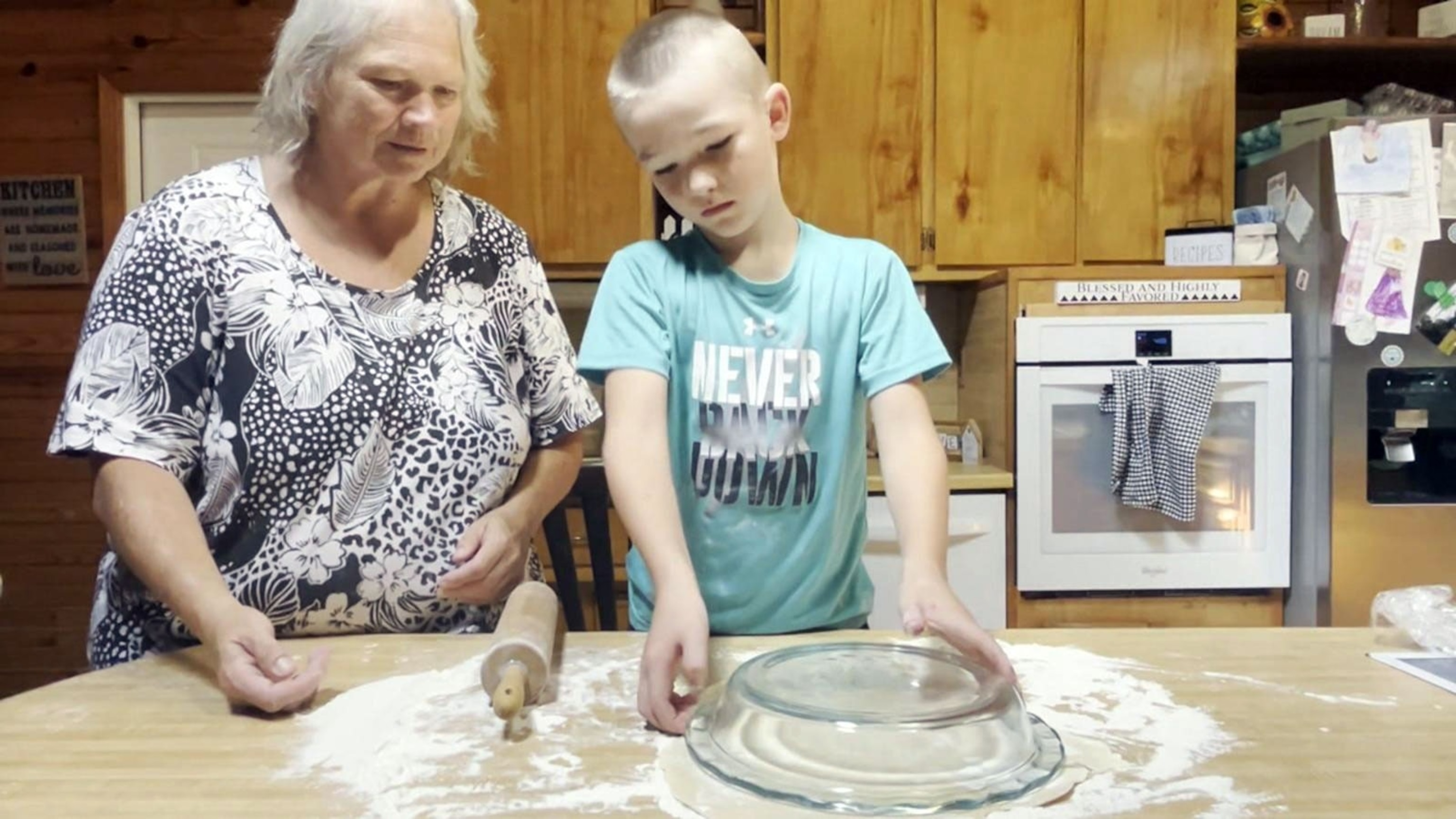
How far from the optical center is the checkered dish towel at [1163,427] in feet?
7.01

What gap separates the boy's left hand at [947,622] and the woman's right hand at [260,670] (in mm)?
412

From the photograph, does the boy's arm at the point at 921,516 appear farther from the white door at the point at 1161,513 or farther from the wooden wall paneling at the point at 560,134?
the wooden wall paneling at the point at 560,134

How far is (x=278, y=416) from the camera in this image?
0.94 metres

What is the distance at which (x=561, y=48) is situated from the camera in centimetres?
244

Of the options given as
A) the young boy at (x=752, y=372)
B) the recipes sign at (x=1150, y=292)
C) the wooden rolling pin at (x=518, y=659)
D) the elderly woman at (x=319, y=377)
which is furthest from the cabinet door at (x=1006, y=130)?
the wooden rolling pin at (x=518, y=659)

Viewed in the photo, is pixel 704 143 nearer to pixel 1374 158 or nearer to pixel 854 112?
pixel 854 112

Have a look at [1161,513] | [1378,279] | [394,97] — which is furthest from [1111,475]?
[394,97]

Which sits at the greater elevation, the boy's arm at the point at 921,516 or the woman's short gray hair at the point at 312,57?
the woman's short gray hair at the point at 312,57

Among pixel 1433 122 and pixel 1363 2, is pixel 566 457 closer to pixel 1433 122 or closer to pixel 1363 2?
pixel 1433 122

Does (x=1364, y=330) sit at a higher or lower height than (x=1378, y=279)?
lower

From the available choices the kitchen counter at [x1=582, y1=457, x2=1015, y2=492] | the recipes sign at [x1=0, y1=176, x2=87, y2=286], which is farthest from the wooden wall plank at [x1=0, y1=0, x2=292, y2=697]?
the kitchen counter at [x1=582, y1=457, x2=1015, y2=492]

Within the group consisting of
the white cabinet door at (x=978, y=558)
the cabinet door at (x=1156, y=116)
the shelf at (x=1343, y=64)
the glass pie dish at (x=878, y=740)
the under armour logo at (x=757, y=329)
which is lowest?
the white cabinet door at (x=978, y=558)

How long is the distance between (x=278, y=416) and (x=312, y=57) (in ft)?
1.13

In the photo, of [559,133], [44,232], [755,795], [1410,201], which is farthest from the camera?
[44,232]
